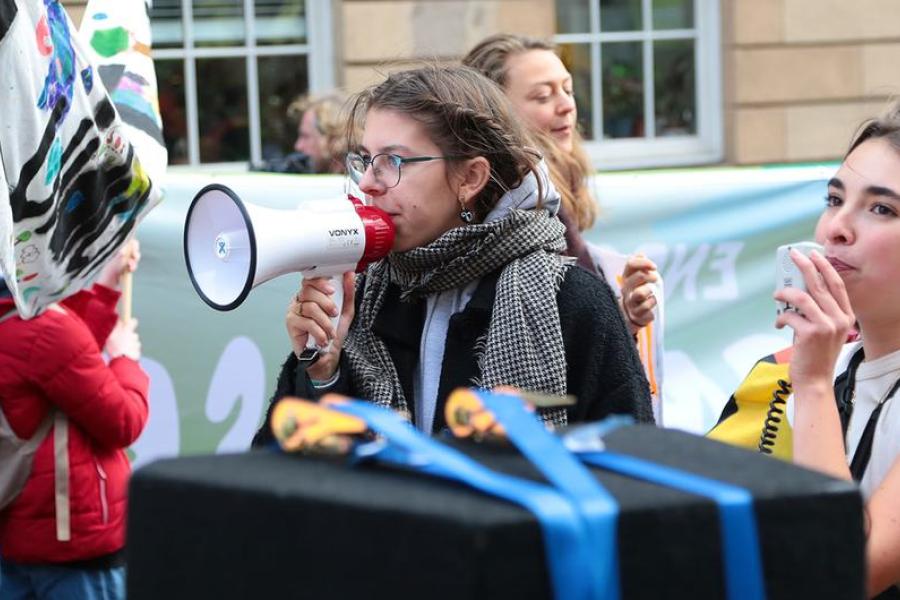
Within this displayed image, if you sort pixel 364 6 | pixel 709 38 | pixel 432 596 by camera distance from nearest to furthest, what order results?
pixel 432 596 < pixel 364 6 < pixel 709 38

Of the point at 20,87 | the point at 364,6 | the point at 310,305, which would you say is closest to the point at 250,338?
the point at 310,305

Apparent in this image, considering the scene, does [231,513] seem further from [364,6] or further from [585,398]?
[364,6]

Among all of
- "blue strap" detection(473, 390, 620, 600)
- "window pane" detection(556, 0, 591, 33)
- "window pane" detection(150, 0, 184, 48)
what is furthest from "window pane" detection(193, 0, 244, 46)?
"blue strap" detection(473, 390, 620, 600)

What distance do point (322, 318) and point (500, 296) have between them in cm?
29

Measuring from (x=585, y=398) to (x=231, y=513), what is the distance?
4.31ft

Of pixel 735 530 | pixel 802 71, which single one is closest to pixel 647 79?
pixel 802 71

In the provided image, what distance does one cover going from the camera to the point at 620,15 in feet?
36.1

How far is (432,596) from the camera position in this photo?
3.04 ft

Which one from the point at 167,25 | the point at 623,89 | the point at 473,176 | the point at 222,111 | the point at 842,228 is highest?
the point at 167,25

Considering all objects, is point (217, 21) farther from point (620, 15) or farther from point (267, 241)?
point (267, 241)

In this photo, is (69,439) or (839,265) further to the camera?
(69,439)

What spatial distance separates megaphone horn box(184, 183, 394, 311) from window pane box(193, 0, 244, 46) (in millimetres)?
8085

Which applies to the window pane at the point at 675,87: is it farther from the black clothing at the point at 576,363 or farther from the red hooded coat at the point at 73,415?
the black clothing at the point at 576,363

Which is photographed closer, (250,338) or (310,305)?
(310,305)
